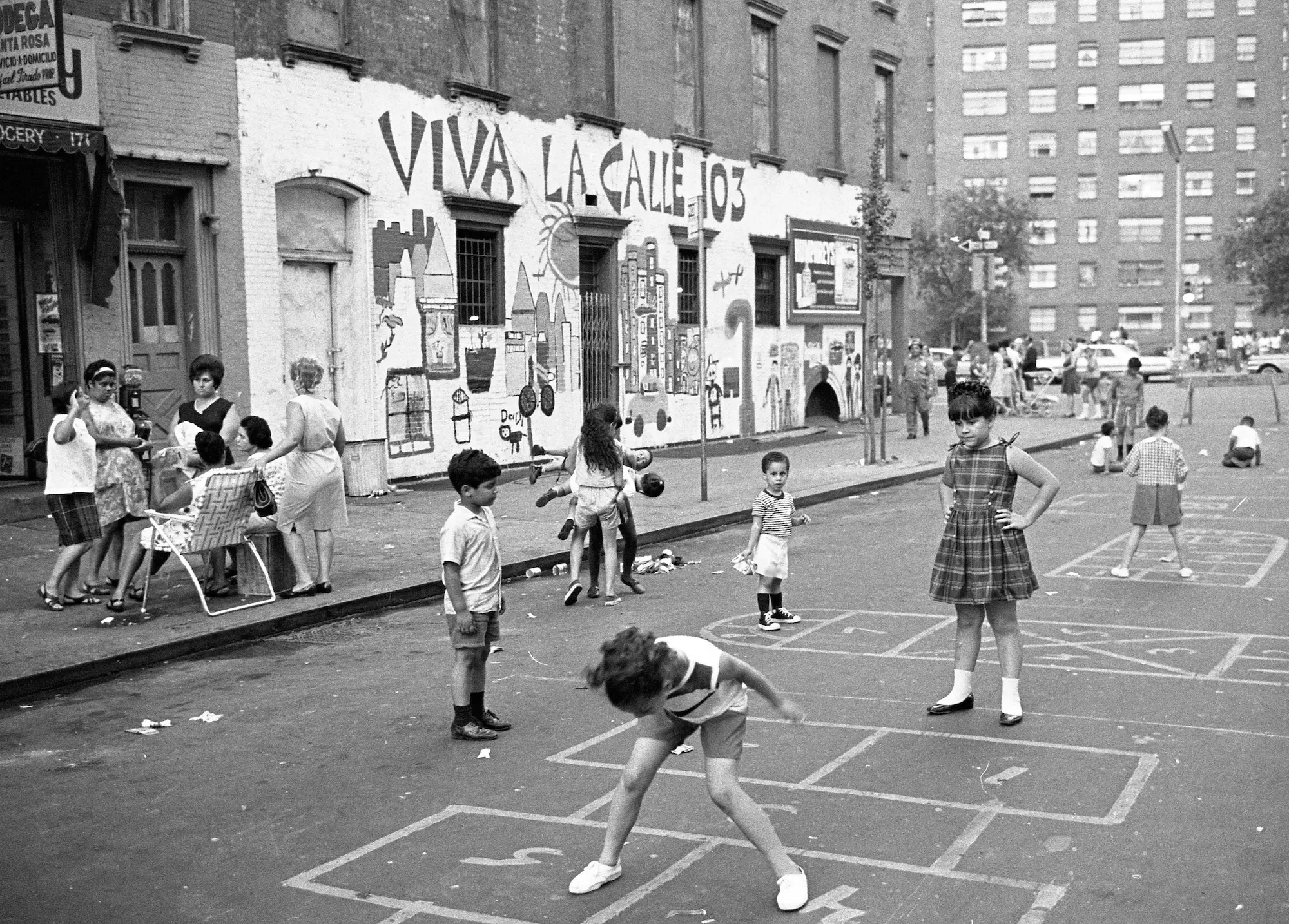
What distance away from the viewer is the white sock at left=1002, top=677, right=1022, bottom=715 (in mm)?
7391

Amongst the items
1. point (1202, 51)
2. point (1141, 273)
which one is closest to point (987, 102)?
point (1202, 51)

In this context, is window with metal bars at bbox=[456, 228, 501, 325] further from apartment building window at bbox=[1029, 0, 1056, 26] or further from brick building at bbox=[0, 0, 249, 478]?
apartment building window at bbox=[1029, 0, 1056, 26]

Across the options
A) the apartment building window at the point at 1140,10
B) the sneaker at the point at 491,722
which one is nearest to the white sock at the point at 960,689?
the sneaker at the point at 491,722

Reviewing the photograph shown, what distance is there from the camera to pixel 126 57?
1467 cm

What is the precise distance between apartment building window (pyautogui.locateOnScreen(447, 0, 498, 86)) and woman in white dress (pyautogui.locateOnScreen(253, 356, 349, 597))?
9.25 meters

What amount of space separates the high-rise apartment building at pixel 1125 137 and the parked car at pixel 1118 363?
95.0 ft

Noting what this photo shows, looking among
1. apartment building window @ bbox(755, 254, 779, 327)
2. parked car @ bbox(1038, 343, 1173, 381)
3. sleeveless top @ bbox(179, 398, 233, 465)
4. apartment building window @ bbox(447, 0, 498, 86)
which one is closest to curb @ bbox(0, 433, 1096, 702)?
sleeveless top @ bbox(179, 398, 233, 465)

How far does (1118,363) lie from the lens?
181ft

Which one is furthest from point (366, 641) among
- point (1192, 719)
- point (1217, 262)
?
point (1217, 262)

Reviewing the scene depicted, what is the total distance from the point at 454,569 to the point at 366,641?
3.06m

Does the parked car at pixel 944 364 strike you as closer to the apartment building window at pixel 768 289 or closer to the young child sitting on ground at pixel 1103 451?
the apartment building window at pixel 768 289

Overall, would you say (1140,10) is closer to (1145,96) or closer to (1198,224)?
(1145,96)

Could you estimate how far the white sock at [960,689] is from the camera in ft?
25.1

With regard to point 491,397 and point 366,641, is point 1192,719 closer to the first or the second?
point 366,641
